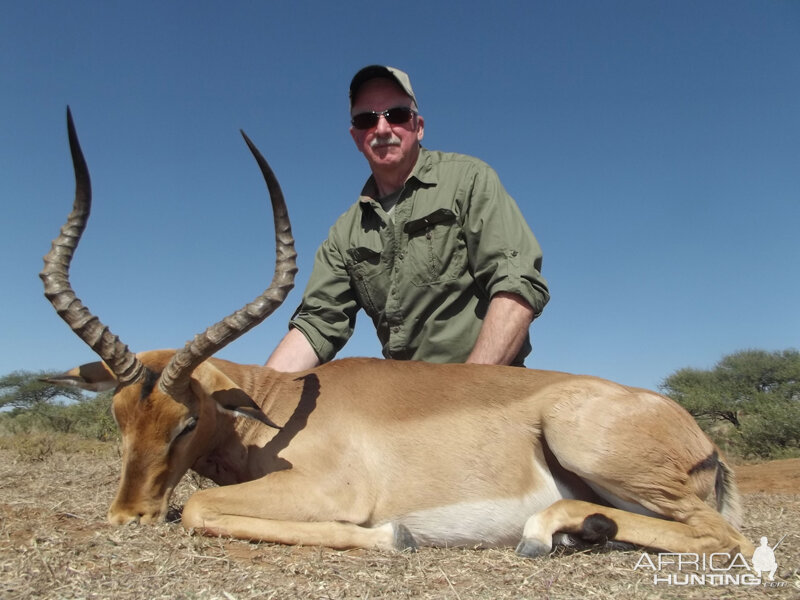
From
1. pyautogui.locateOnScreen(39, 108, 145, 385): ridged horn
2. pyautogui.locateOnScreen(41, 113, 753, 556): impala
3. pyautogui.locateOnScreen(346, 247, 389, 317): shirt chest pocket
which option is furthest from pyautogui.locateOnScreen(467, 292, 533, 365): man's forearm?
pyautogui.locateOnScreen(39, 108, 145, 385): ridged horn

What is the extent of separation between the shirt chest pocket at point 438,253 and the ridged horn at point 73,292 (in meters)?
2.58

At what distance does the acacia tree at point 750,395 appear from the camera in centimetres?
1476

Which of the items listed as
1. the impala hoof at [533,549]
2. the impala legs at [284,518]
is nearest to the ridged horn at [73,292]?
the impala legs at [284,518]

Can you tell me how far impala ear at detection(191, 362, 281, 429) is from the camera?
13.1 feet

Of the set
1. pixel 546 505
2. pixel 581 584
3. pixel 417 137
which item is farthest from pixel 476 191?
pixel 581 584

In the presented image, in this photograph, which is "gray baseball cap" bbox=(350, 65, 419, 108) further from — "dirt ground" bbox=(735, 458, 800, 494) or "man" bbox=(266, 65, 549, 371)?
"dirt ground" bbox=(735, 458, 800, 494)

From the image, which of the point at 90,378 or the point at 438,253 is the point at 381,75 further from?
the point at 90,378

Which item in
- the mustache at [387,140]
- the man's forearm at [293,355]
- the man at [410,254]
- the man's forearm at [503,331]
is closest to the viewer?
the man's forearm at [503,331]

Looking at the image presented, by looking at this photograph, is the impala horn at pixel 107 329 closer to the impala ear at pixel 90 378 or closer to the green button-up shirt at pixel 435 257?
the impala ear at pixel 90 378

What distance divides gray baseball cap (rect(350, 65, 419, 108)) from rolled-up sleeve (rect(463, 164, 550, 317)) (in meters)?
1.02

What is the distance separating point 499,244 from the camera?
5445mm

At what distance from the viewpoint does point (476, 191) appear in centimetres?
572

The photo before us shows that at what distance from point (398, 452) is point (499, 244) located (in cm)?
211

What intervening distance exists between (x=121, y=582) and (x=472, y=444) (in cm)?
206
